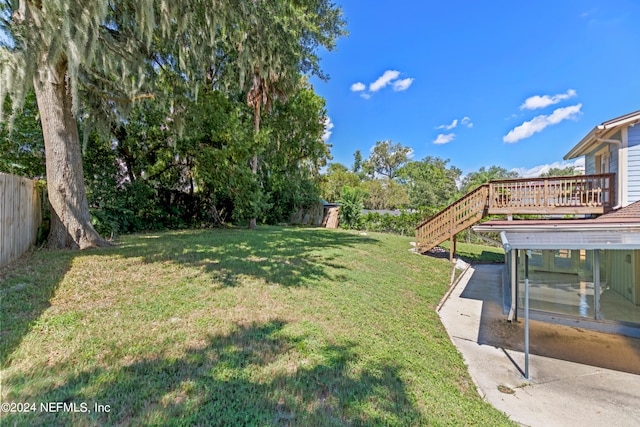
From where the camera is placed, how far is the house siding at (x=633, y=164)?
6.14m

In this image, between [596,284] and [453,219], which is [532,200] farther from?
[596,284]

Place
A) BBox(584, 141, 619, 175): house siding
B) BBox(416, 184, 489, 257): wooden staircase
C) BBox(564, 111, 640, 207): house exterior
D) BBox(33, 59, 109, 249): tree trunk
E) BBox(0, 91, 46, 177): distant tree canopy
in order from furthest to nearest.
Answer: BBox(416, 184, 489, 257): wooden staircase → BBox(0, 91, 46, 177): distant tree canopy → BBox(584, 141, 619, 175): house siding → BBox(564, 111, 640, 207): house exterior → BBox(33, 59, 109, 249): tree trunk

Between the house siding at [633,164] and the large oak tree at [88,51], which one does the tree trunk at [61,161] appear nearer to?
the large oak tree at [88,51]

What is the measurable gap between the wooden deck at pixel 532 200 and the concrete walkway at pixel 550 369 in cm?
420

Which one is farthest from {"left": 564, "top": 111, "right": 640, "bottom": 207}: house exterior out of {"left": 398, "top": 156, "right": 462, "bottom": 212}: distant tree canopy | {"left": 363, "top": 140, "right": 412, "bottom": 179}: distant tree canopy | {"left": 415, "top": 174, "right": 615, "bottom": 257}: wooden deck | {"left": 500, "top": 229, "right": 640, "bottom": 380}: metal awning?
{"left": 363, "top": 140, "right": 412, "bottom": 179}: distant tree canopy

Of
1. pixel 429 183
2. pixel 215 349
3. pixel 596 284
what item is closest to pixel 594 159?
pixel 596 284

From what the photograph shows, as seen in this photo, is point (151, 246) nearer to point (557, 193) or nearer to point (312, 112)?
point (557, 193)

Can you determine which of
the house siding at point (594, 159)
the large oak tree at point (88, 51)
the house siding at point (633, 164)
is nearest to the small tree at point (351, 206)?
the large oak tree at point (88, 51)

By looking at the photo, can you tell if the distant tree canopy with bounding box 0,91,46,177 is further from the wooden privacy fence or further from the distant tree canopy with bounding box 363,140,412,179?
the distant tree canopy with bounding box 363,140,412,179

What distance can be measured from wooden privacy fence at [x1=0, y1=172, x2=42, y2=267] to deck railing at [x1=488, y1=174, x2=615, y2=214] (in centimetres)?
1106

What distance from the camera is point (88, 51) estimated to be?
4617 mm

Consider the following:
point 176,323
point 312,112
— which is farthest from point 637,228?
point 312,112

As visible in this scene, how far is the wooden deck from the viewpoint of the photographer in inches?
284

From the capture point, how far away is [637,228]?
4.04 meters
